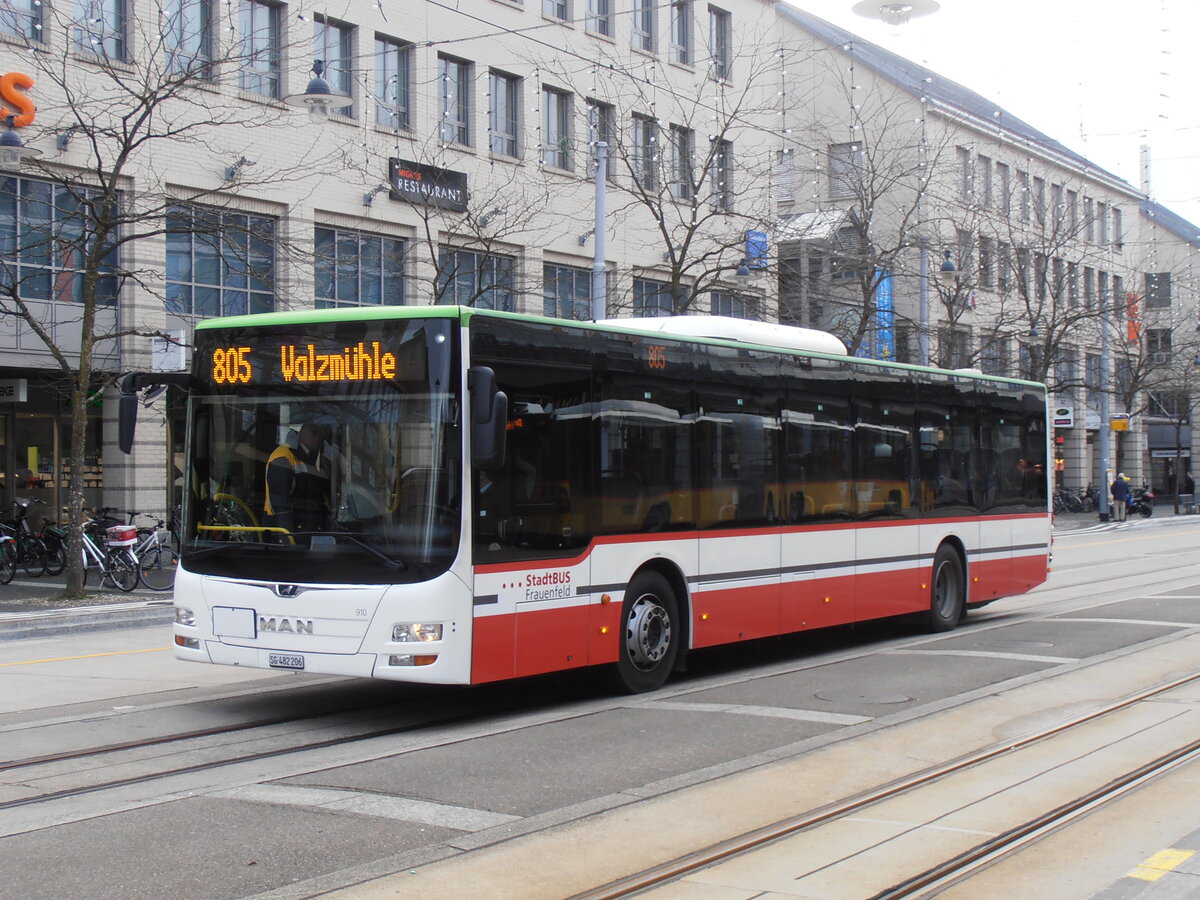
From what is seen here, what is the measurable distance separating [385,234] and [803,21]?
93.1ft

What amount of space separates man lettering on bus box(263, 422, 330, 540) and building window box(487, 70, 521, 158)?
22.7m

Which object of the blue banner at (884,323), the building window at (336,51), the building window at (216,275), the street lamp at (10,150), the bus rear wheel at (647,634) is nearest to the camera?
the bus rear wheel at (647,634)

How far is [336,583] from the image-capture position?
8.94 meters

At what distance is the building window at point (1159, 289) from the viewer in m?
56.5

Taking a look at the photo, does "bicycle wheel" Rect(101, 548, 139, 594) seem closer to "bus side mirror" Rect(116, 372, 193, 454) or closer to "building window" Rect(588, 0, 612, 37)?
"bus side mirror" Rect(116, 372, 193, 454)

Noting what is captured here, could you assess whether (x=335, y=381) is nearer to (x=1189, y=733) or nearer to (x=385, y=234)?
(x=1189, y=733)

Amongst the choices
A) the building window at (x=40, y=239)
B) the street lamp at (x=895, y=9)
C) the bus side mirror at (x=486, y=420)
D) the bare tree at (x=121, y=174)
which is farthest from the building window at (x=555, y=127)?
the bus side mirror at (x=486, y=420)

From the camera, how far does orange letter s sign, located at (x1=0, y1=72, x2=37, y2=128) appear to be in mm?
21641

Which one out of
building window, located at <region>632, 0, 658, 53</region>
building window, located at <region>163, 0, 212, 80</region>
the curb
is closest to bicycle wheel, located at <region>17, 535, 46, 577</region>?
the curb

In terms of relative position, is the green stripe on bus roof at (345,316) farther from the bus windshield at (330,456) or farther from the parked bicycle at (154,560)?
the parked bicycle at (154,560)

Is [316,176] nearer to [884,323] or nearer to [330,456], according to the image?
[884,323]

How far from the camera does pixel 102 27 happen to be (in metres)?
23.3

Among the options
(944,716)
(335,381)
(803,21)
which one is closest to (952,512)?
(944,716)

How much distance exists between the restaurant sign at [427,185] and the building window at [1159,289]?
115ft
